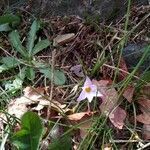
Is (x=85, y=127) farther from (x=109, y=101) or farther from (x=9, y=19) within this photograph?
(x=9, y=19)

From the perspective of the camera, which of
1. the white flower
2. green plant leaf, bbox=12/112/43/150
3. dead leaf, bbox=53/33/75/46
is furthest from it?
dead leaf, bbox=53/33/75/46

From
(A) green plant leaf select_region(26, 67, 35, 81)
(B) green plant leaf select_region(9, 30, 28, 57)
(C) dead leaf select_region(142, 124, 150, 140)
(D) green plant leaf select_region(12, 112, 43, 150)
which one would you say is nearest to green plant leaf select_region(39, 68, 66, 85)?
(A) green plant leaf select_region(26, 67, 35, 81)

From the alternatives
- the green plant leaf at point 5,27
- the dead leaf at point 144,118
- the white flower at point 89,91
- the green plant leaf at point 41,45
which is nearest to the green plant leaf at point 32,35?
the green plant leaf at point 41,45

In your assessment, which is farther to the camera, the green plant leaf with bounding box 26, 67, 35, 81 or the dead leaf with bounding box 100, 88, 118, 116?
the green plant leaf with bounding box 26, 67, 35, 81

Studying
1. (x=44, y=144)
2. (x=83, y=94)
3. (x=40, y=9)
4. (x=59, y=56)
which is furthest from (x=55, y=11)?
(x=44, y=144)

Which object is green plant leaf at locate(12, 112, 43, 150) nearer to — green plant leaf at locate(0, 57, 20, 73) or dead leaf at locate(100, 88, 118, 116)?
dead leaf at locate(100, 88, 118, 116)

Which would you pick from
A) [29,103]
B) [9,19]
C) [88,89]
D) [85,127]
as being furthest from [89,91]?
[9,19]

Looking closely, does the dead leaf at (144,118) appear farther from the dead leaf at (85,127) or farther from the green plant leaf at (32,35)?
the green plant leaf at (32,35)
